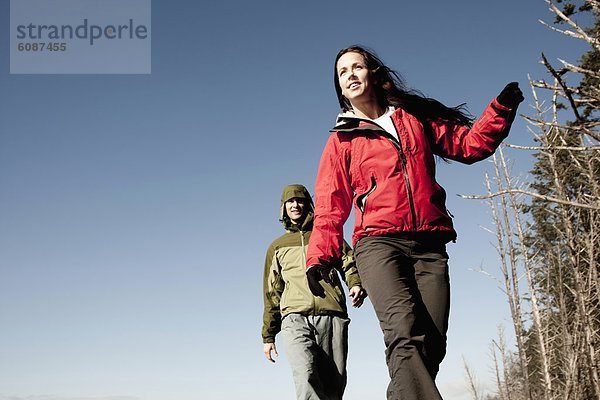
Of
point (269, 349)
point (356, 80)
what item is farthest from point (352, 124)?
point (269, 349)

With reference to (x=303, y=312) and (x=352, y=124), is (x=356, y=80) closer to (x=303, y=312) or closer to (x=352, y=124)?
(x=352, y=124)

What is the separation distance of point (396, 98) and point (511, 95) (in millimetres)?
662

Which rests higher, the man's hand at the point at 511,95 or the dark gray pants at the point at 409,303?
the man's hand at the point at 511,95

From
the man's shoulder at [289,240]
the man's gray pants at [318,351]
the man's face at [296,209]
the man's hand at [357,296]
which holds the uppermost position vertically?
the man's face at [296,209]

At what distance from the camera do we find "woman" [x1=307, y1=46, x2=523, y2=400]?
8.86 feet

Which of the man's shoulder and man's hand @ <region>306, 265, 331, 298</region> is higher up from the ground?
the man's shoulder

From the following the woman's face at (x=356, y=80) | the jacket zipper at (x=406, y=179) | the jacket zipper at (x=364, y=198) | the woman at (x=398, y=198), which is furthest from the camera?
the woman's face at (x=356, y=80)

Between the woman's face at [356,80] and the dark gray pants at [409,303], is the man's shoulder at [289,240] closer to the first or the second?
the woman's face at [356,80]

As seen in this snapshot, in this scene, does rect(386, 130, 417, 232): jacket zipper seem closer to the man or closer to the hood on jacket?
the man

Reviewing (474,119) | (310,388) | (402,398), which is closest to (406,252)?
(402,398)

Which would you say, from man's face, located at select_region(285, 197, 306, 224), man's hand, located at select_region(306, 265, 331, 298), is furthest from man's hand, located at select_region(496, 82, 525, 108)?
man's face, located at select_region(285, 197, 306, 224)

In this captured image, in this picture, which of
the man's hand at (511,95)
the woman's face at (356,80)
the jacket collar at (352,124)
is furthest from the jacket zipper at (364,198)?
the man's hand at (511,95)

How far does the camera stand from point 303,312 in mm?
4809

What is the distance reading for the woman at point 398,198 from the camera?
8.86 ft
